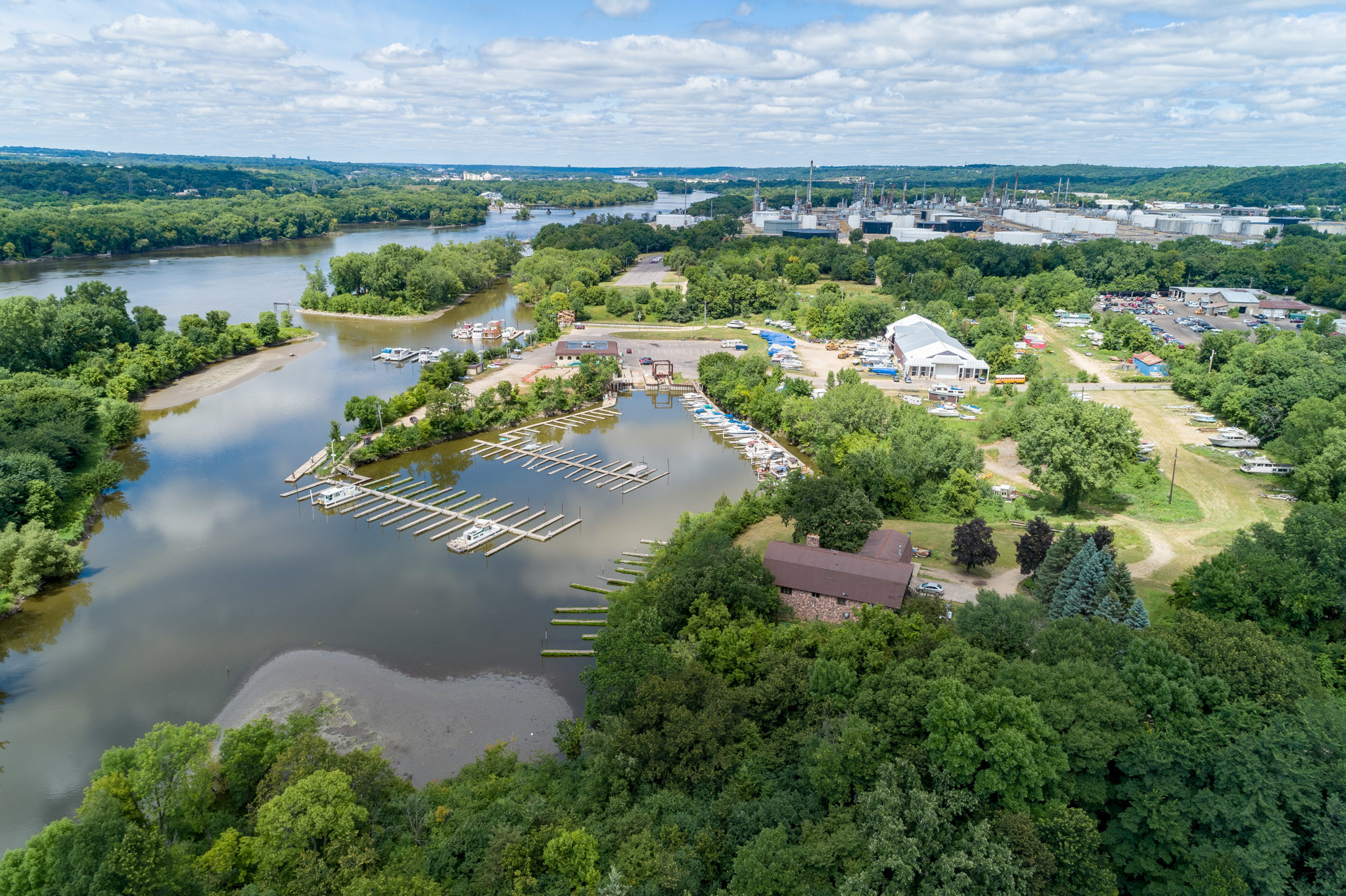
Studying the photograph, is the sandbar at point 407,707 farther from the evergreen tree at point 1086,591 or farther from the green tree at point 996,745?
the evergreen tree at point 1086,591

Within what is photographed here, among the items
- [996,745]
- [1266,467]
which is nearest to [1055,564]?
[996,745]

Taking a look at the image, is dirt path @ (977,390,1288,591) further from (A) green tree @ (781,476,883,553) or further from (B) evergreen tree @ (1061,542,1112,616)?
(A) green tree @ (781,476,883,553)

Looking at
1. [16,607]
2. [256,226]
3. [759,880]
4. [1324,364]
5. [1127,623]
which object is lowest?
[16,607]

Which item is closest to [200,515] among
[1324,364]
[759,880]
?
[759,880]

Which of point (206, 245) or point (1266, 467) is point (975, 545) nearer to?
point (1266, 467)

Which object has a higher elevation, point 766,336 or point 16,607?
point 766,336

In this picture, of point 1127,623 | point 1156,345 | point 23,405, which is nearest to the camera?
point 1127,623

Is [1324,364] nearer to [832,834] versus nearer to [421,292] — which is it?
[832,834]
